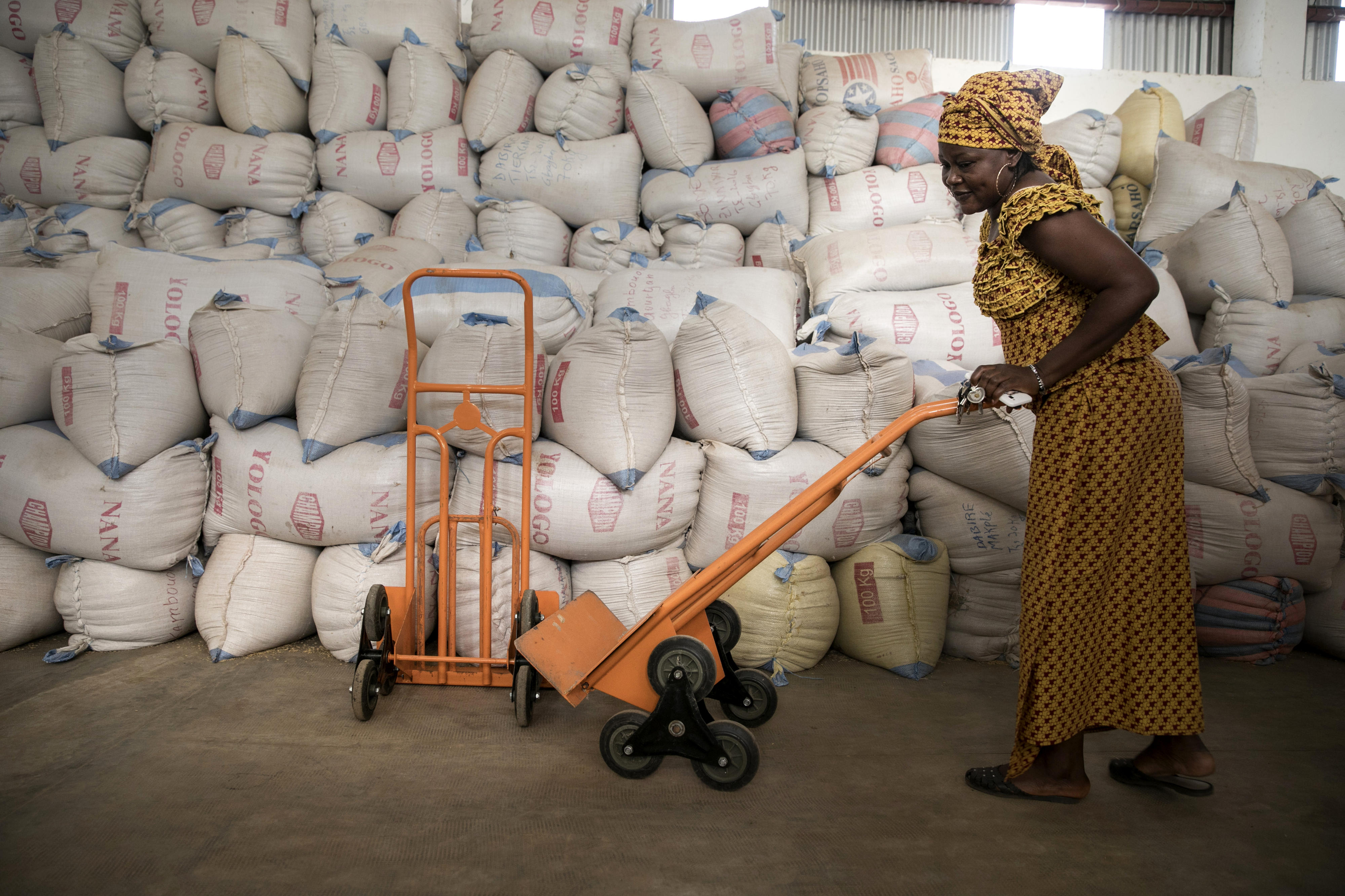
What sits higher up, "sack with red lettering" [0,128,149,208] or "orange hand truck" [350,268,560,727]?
"sack with red lettering" [0,128,149,208]

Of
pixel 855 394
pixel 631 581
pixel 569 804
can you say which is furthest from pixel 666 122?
pixel 569 804

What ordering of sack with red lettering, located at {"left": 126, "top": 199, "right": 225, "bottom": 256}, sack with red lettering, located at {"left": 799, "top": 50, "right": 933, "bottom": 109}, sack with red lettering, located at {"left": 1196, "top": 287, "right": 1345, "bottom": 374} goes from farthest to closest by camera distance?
sack with red lettering, located at {"left": 799, "top": 50, "right": 933, "bottom": 109} → sack with red lettering, located at {"left": 126, "top": 199, "right": 225, "bottom": 256} → sack with red lettering, located at {"left": 1196, "top": 287, "right": 1345, "bottom": 374}

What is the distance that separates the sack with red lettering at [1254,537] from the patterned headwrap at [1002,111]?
1.25m

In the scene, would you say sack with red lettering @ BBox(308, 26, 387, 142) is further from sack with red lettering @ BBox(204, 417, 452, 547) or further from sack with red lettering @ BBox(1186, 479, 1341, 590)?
sack with red lettering @ BBox(1186, 479, 1341, 590)

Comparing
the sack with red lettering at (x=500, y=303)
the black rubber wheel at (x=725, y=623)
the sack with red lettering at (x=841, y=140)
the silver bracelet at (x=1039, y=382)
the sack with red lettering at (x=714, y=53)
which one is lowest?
the black rubber wheel at (x=725, y=623)

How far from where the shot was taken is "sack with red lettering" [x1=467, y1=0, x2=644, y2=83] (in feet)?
9.66

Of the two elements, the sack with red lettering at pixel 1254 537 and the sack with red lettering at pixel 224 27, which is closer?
the sack with red lettering at pixel 1254 537

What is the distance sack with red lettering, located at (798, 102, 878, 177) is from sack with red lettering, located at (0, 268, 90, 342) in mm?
2488

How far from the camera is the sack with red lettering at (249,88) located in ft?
9.10

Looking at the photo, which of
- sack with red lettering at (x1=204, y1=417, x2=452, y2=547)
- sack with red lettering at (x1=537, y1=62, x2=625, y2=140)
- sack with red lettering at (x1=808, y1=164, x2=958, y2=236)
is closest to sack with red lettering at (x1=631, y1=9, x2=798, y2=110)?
sack with red lettering at (x1=537, y1=62, x2=625, y2=140)

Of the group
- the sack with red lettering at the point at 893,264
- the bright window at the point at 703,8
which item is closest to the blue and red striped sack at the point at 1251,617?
the sack with red lettering at the point at 893,264

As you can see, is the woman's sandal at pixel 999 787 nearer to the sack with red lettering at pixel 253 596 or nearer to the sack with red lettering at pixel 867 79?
the sack with red lettering at pixel 253 596

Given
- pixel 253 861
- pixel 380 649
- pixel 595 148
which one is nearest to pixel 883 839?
pixel 253 861

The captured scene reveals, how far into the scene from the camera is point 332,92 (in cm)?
287
